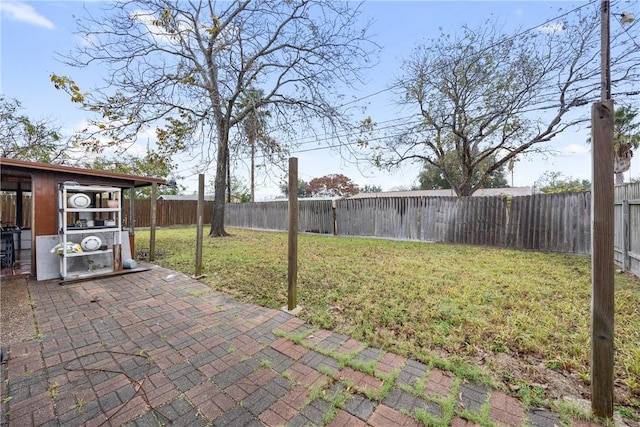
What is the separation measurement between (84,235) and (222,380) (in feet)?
14.5

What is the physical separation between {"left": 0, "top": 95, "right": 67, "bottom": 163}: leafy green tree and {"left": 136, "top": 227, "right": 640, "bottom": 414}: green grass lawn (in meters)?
8.84

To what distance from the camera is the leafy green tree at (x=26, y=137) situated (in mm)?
9086

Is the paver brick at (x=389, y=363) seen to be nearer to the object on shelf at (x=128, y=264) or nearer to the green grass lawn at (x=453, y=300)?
the green grass lawn at (x=453, y=300)

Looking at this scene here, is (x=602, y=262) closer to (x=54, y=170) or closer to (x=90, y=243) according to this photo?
(x=90, y=243)

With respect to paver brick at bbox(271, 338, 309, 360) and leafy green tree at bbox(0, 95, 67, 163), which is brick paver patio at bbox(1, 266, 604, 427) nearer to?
paver brick at bbox(271, 338, 309, 360)

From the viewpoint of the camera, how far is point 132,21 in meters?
6.03

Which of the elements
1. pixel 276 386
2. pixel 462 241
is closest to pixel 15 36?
pixel 276 386

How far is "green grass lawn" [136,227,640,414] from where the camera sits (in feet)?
7.04

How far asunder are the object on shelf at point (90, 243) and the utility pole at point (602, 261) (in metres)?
A: 5.96

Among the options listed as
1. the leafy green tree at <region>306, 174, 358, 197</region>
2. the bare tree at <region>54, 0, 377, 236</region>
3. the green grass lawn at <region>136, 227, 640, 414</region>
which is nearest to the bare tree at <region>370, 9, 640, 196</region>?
the bare tree at <region>54, 0, 377, 236</region>

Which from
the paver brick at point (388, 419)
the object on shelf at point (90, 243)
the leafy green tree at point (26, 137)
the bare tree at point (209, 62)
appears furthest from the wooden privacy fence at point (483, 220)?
the leafy green tree at point (26, 137)

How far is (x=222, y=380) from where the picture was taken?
181cm

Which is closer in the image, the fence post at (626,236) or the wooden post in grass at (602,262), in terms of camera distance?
the wooden post in grass at (602,262)

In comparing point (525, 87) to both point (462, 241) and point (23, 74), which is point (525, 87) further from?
point (23, 74)
